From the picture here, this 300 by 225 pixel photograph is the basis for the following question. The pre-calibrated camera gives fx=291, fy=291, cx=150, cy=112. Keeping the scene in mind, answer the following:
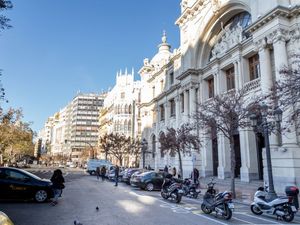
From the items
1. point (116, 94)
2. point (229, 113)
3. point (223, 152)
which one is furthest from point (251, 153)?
point (116, 94)

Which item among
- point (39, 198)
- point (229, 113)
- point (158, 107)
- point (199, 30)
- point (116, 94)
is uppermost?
point (116, 94)

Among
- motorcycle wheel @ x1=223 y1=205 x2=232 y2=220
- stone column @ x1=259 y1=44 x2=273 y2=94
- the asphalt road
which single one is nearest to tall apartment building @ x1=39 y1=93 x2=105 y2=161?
stone column @ x1=259 y1=44 x2=273 y2=94

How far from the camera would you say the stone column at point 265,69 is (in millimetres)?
20844

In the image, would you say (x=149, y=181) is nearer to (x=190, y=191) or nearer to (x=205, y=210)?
(x=190, y=191)

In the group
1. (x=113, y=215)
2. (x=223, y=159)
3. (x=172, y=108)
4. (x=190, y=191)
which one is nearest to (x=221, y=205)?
(x=113, y=215)

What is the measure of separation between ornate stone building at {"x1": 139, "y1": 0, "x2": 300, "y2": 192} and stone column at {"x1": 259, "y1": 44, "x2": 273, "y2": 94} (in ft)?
0.23

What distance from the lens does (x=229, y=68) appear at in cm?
2781

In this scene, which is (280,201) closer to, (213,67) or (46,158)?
(213,67)

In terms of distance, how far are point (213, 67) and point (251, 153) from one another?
9979mm

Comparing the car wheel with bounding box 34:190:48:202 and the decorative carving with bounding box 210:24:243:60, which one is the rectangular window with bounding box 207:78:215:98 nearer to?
the decorative carving with bounding box 210:24:243:60

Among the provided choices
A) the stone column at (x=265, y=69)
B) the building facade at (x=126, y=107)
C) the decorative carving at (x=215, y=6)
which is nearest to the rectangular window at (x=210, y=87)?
the decorative carving at (x=215, y=6)

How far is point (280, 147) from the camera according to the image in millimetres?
18938

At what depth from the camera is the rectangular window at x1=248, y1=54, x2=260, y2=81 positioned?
23.8 m

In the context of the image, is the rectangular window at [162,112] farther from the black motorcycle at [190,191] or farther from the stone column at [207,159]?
the black motorcycle at [190,191]
